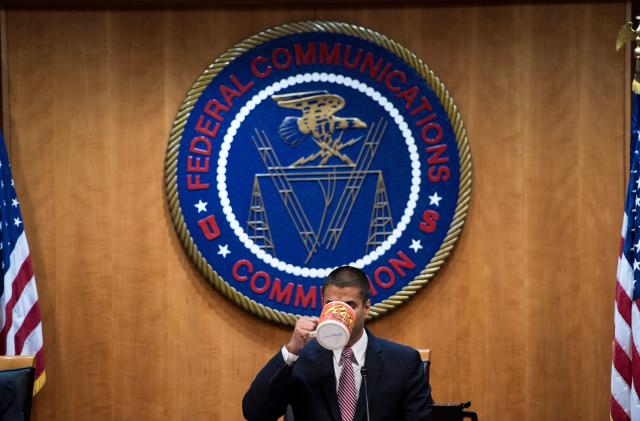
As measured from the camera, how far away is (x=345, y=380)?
3225mm

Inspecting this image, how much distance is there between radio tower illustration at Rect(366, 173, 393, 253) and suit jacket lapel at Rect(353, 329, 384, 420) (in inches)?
59.7

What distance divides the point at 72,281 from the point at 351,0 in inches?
86.5

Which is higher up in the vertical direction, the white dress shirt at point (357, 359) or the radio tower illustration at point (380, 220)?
the radio tower illustration at point (380, 220)

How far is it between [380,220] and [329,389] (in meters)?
1.77

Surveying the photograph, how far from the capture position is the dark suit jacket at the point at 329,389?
317cm

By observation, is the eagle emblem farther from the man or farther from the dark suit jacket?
the dark suit jacket

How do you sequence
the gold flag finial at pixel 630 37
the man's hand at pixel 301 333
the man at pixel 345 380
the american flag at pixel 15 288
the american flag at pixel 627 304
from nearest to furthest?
the man's hand at pixel 301 333
the man at pixel 345 380
the gold flag finial at pixel 630 37
the american flag at pixel 627 304
the american flag at pixel 15 288

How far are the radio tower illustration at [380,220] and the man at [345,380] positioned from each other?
1.50 metres

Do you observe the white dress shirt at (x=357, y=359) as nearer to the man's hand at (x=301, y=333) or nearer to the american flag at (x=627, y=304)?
the man's hand at (x=301, y=333)

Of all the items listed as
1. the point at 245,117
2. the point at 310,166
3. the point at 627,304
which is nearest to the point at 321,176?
the point at 310,166

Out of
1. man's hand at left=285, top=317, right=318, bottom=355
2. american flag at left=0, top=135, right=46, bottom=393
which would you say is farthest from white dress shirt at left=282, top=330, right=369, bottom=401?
american flag at left=0, top=135, right=46, bottom=393

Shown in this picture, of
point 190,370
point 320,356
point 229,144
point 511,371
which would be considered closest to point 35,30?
point 229,144

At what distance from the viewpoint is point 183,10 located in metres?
4.92

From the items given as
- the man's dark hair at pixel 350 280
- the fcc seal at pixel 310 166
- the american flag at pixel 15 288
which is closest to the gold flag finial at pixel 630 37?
the fcc seal at pixel 310 166
